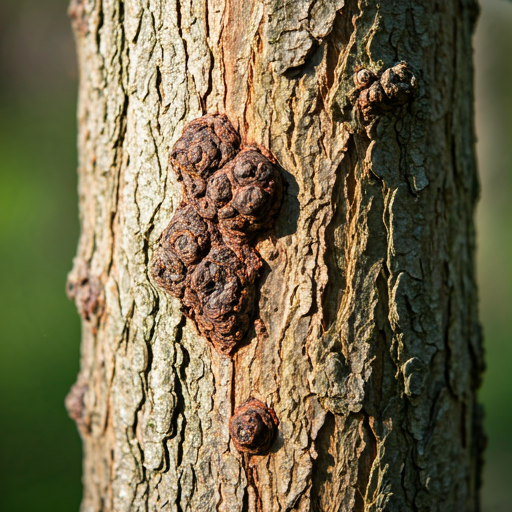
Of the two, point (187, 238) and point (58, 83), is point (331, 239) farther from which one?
point (58, 83)

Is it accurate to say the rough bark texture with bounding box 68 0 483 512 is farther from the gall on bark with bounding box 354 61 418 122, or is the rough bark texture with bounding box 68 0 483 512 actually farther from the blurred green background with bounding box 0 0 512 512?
the blurred green background with bounding box 0 0 512 512

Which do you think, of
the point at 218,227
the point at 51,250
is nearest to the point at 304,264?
the point at 218,227

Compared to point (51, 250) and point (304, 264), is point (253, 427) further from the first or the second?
point (51, 250)

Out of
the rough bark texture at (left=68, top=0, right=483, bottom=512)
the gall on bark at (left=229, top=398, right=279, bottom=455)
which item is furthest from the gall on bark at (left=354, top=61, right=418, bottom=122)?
the gall on bark at (left=229, top=398, right=279, bottom=455)

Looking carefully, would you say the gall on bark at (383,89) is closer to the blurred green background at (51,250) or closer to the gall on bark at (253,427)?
the gall on bark at (253,427)

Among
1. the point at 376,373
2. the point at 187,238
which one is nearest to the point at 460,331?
the point at 376,373
